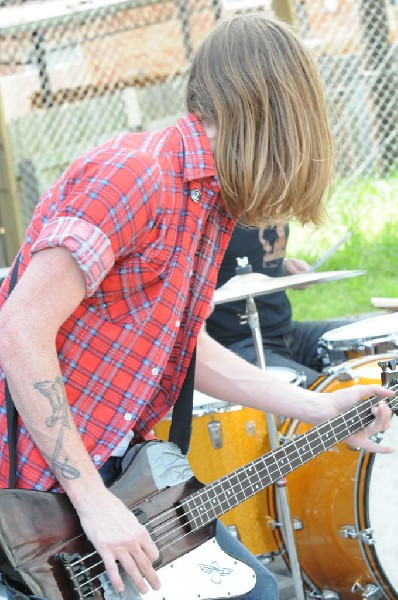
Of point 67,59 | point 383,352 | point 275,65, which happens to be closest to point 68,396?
point 275,65


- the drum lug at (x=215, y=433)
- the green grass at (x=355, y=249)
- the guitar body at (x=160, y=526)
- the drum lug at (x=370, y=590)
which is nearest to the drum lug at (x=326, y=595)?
the drum lug at (x=370, y=590)

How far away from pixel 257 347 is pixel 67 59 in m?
3.95

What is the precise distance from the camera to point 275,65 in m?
2.06

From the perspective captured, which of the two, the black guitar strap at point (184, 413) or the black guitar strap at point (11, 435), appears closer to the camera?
the black guitar strap at point (11, 435)

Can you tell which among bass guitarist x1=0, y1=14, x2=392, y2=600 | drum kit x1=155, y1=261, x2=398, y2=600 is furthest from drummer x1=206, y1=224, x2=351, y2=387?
bass guitarist x1=0, y1=14, x2=392, y2=600

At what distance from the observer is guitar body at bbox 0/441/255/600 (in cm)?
188

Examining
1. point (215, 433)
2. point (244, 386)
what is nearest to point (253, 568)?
point (244, 386)

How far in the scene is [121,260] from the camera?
193 centimetres

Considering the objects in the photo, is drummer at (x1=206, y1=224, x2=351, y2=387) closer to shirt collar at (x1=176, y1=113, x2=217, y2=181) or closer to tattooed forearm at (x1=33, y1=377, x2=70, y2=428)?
shirt collar at (x1=176, y1=113, x2=217, y2=181)

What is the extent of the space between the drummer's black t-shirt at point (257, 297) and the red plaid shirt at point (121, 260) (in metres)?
2.20

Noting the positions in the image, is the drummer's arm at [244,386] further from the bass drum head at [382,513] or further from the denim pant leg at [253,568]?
the bass drum head at [382,513]

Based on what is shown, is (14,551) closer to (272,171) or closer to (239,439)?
(272,171)

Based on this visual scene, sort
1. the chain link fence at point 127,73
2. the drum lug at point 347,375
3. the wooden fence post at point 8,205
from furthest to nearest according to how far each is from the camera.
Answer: the chain link fence at point 127,73
the wooden fence post at point 8,205
the drum lug at point 347,375

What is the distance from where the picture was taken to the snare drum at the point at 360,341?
3.56m
